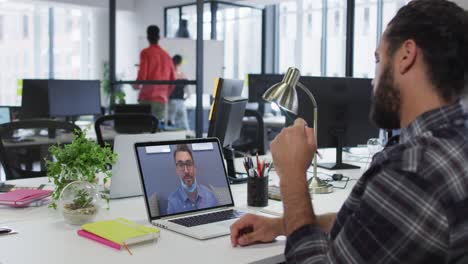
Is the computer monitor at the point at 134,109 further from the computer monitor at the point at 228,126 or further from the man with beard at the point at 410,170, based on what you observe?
the man with beard at the point at 410,170

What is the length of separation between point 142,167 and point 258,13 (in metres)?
7.39

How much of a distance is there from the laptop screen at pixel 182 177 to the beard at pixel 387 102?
0.71 meters

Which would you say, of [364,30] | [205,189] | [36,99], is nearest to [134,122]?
[36,99]

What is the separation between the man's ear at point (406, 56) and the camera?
107 centimetres

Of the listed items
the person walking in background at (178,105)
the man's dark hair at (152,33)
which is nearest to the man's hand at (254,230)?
the man's dark hair at (152,33)

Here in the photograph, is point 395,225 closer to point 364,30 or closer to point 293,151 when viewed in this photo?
point 293,151

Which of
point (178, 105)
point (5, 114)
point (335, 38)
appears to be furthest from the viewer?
point (335, 38)

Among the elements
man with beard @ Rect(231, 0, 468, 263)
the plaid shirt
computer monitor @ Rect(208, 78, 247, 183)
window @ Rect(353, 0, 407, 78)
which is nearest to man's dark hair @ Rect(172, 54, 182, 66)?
→ window @ Rect(353, 0, 407, 78)

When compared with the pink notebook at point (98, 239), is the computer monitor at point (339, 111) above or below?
above

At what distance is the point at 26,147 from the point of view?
3.66 metres

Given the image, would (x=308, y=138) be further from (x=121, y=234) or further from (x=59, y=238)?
(x=59, y=238)

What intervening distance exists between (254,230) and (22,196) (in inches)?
35.1

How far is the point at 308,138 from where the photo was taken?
133cm

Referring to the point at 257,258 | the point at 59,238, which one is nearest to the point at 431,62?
the point at 257,258
